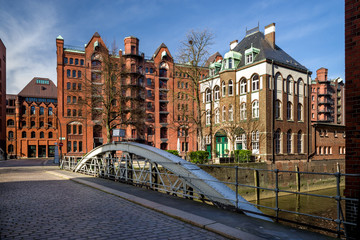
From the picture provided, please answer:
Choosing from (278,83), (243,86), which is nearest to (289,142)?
(278,83)

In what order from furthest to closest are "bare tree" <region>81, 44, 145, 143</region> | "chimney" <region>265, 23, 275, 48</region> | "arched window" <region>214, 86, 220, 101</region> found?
"arched window" <region>214, 86, 220, 101</region>, "chimney" <region>265, 23, 275, 48</region>, "bare tree" <region>81, 44, 145, 143</region>

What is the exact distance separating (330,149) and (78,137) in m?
39.8

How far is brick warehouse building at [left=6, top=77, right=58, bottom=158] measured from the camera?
5909 centimetres

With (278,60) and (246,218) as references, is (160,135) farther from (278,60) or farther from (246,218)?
(246,218)

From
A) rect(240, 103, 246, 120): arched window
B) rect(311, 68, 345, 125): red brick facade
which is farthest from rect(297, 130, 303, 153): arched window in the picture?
rect(311, 68, 345, 125): red brick facade

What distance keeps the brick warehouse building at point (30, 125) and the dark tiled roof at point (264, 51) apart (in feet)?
147

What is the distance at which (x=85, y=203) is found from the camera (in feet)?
28.3

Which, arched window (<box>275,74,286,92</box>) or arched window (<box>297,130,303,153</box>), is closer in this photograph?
arched window (<box>275,74,286,92</box>)

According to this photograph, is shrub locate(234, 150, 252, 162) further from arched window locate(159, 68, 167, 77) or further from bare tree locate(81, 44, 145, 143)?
arched window locate(159, 68, 167, 77)

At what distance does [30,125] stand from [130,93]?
28.5 meters

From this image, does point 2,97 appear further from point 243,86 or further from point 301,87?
point 301,87

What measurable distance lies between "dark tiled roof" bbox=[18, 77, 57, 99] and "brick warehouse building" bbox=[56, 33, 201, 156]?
22052mm

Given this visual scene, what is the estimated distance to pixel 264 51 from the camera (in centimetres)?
3231

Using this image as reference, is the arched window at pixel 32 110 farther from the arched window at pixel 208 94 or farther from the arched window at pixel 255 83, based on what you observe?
the arched window at pixel 255 83
